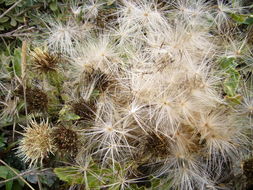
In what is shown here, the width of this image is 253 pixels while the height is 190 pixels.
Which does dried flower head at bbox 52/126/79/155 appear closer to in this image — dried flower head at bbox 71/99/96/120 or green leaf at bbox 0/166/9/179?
dried flower head at bbox 71/99/96/120

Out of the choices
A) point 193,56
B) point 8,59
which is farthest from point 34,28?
point 193,56

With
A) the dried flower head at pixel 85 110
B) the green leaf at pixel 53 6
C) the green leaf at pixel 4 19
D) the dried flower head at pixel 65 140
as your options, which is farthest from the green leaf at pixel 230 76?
the green leaf at pixel 4 19

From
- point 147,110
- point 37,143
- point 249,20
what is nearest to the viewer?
point 37,143

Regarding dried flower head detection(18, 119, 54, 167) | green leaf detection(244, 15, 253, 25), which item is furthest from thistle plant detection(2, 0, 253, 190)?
green leaf detection(244, 15, 253, 25)

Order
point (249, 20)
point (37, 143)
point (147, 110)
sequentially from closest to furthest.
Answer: point (37, 143) < point (147, 110) < point (249, 20)

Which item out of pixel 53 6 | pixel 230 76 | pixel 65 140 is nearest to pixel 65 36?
pixel 53 6

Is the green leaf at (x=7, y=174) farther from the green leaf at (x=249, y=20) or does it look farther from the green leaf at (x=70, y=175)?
the green leaf at (x=249, y=20)

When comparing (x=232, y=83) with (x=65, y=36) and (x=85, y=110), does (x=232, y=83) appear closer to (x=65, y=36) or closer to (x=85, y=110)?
(x=85, y=110)
